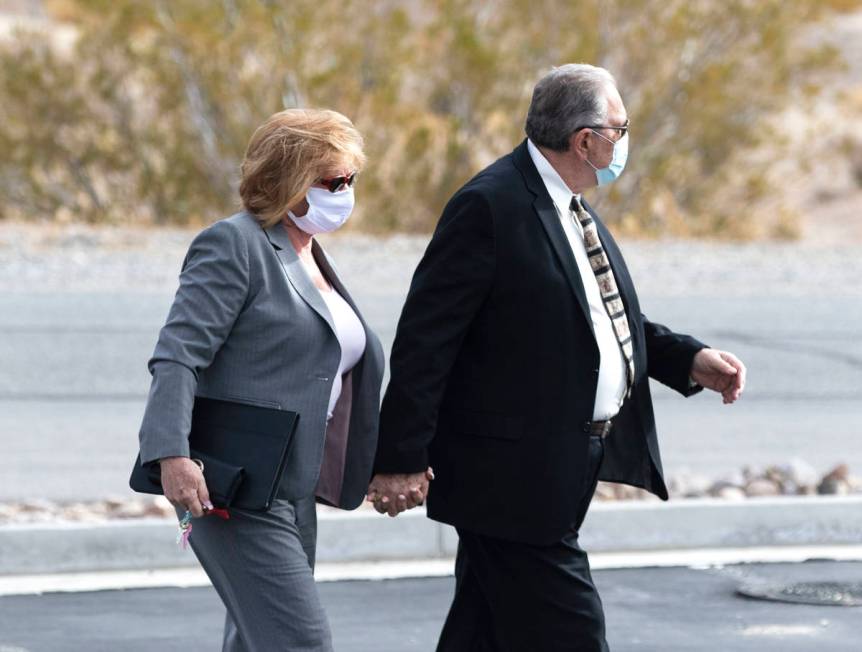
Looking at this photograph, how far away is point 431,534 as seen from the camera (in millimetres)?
6867

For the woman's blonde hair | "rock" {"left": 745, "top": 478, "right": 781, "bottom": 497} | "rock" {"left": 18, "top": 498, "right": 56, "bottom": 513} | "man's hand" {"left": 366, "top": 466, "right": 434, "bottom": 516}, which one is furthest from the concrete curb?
the woman's blonde hair

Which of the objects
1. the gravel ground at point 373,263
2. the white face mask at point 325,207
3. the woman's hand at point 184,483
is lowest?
the woman's hand at point 184,483

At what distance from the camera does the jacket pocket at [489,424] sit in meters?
4.11

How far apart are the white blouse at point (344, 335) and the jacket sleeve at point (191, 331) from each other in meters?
0.26

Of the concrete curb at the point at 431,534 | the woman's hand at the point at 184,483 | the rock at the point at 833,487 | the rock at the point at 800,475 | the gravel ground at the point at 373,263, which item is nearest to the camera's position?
the woman's hand at the point at 184,483

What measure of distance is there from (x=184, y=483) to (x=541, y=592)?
3.08ft

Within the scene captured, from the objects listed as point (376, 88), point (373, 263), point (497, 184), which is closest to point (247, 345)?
point (497, 184)

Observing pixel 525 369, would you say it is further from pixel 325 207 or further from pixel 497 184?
pixel 325 207

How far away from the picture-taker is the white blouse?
3979 mm

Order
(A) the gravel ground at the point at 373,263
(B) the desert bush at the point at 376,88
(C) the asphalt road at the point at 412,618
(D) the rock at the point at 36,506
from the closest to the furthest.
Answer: (C) the asphalt road at the point at 412,618 → (D) the rock at the point at 36,506 → (A) the gravel ground at the point at 373,263 → (B) the desert bush at the point at 376,88

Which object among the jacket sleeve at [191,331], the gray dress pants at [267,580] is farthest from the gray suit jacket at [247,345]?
the gray dress pants at [267,580]

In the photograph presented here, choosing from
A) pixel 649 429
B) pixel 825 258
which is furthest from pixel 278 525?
pixel 825 258

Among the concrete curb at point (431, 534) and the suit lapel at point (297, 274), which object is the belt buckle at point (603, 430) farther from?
the concrete curb at point (431, 534)

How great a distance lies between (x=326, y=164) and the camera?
3936 mm
